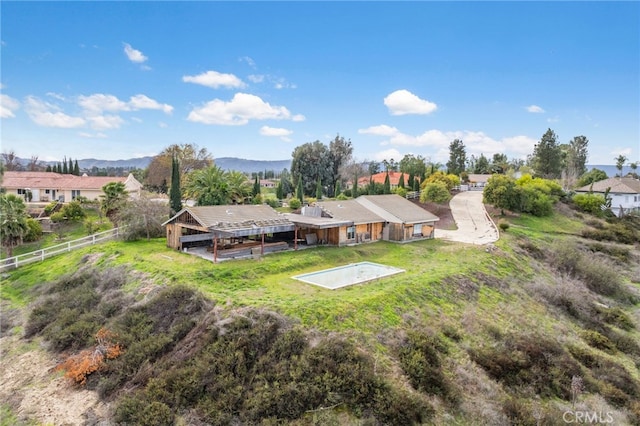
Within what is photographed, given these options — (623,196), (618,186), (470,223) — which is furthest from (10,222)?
(618,186)

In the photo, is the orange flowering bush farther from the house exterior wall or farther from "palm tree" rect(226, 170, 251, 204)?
the house exterior wall

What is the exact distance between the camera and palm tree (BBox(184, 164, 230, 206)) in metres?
32.0

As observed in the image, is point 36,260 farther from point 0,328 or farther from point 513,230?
point 513,230

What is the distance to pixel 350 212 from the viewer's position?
3073cm

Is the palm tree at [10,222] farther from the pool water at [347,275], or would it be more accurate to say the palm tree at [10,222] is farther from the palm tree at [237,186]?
the pool water at [347,275]

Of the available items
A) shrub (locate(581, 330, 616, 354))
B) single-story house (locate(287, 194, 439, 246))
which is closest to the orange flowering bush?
single-story house (locate(287, 194, 439, 246))

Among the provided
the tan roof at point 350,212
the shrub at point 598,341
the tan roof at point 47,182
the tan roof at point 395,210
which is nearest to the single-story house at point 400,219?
the tan roof at point 395,210

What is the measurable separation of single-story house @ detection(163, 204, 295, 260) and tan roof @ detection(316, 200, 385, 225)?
4.36 m

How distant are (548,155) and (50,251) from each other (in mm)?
66151

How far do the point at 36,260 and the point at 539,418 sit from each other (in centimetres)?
2903

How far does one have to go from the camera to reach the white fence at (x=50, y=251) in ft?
82.1

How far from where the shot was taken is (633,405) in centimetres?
1391

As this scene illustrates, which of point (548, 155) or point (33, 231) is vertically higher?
point (548, 155)

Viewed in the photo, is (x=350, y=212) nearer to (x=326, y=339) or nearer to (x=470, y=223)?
(x=470, y=223)
